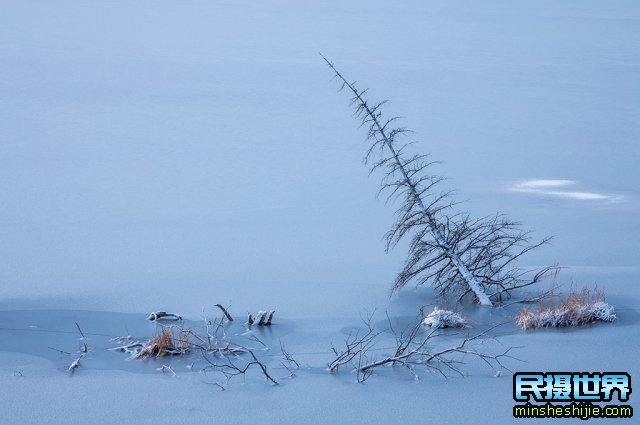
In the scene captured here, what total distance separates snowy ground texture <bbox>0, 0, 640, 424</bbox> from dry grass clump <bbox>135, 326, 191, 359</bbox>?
0.13 meters

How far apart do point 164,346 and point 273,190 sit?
4.26 metres

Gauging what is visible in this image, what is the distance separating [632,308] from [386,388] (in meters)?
1.78

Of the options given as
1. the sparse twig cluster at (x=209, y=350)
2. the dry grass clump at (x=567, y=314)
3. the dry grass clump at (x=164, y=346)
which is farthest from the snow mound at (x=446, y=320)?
the dry grass clump at (x=164, y=346)

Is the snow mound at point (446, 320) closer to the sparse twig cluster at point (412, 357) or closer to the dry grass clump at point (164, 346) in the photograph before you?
the sparse twig cluster at point (412, 357)

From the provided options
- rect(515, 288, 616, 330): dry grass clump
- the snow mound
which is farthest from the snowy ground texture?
the snow mound

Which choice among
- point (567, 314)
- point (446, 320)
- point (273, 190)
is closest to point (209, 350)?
point (446, 320)

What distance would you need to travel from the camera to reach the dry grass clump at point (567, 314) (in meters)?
4.89

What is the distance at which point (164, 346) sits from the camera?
4.52 meters

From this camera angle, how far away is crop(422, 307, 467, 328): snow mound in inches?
192

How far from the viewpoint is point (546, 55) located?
17.0 metres

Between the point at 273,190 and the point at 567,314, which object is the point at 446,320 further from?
the point at 273,190

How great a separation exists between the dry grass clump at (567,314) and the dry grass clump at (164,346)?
1650 mm

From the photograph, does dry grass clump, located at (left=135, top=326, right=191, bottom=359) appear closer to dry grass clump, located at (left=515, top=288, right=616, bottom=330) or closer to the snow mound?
the snow mound

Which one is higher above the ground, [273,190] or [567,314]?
[273,190]
